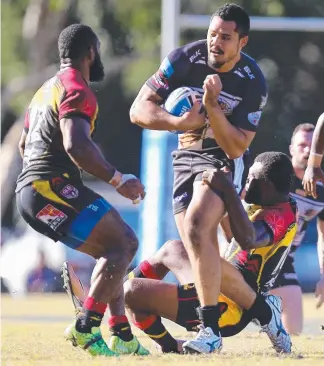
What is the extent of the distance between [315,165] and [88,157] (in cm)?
215

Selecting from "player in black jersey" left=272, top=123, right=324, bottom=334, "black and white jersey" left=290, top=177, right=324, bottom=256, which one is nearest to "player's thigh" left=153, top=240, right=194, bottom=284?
"player in black jersey" left=272, top=123, right=324, bottom=334

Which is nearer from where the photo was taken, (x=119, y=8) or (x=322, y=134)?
(x=322, y=134)

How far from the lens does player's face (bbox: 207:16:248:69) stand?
7.80m

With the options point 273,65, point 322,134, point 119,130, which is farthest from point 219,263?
point 119,130

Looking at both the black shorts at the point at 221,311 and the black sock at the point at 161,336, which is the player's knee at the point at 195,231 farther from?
the black sock at the point at 161,336

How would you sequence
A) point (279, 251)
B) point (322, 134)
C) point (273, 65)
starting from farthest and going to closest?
point (273, 65) → point (322, 134) → point (279, 251)

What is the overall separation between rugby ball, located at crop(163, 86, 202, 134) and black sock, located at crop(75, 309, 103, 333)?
1.28 m

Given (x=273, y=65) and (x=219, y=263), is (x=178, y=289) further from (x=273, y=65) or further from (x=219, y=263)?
(x=273, y=65)

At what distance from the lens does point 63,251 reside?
23.5 meters

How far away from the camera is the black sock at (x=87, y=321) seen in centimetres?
741

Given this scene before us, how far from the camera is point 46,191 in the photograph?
748 centimetres

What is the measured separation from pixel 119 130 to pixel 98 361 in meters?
21.1

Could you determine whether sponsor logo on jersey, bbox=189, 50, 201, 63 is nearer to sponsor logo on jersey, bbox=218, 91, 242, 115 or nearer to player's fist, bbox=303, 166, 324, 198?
sponsor logo on jersey, bbox=218, 91, 242, 115

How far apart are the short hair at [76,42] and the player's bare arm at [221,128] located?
2.51 feet
